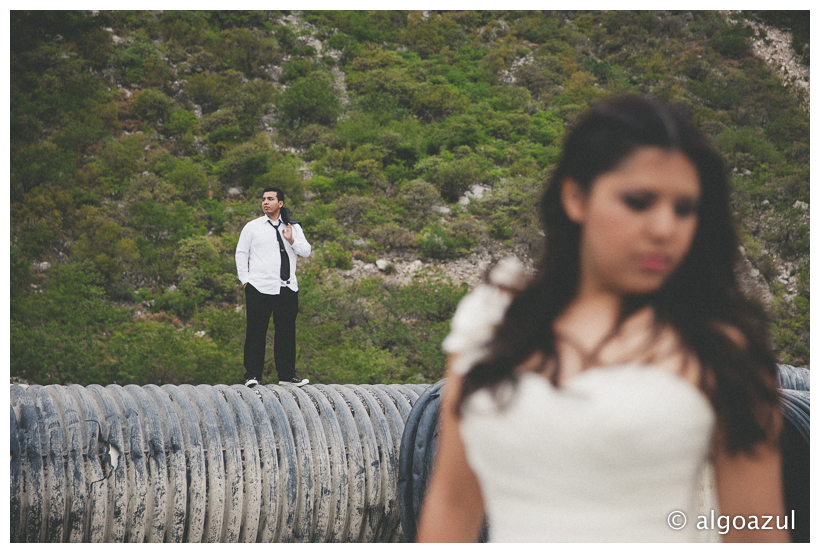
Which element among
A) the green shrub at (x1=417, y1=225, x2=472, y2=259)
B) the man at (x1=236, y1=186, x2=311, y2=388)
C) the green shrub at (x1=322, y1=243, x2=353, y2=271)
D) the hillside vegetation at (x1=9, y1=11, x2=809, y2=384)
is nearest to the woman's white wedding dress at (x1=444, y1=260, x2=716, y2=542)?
the man at (x1=236, y1=186, x2=311, y2=388)

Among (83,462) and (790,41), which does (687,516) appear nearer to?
(83,462)

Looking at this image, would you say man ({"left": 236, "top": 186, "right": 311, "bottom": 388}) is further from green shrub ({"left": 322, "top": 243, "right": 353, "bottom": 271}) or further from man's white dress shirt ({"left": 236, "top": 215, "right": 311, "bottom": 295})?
green shrub ({"left": 322, "top": 243, "right": 353, "bottom": 271})

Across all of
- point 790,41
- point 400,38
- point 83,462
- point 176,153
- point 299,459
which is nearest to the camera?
point 83,462

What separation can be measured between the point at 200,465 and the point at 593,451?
2.30 meters

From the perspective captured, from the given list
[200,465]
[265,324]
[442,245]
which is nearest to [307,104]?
[442,245]

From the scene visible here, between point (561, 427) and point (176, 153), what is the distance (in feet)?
34.5

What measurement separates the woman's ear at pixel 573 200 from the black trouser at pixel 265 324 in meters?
3.26

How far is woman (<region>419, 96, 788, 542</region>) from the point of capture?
837 millimetres

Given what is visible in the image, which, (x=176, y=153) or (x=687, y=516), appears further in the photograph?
(x=176, y=153)

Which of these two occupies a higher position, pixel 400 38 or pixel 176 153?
pixel 400 38

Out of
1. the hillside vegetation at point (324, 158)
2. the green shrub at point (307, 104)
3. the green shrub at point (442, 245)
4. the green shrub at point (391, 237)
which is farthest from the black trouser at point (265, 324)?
the green shrub at point (307, 104)

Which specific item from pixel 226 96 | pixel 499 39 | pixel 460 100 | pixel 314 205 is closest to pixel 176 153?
pixel 226 96

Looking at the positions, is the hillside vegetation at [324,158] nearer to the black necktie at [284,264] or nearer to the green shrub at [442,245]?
the green shrub at [442,245]

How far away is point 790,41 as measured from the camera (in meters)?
7.58
